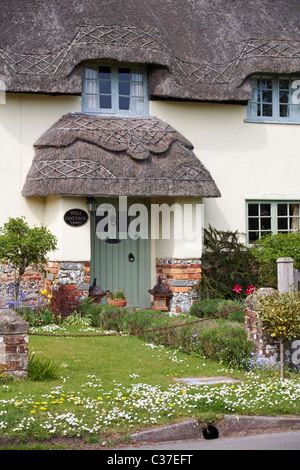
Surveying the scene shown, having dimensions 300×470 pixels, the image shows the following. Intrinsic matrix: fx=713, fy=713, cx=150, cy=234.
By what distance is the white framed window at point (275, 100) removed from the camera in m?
16.2

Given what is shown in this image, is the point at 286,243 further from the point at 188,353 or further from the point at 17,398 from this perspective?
the point at 17,398

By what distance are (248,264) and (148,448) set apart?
29.2 ft

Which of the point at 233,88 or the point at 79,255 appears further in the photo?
the point at 233,88

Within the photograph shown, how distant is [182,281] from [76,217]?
260cm

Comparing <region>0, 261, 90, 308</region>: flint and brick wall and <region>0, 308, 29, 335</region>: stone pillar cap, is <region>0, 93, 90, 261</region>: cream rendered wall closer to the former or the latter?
<region>0, 261, 90, 308</region>: flint and brick wall

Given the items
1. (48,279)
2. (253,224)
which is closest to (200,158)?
(253,224)

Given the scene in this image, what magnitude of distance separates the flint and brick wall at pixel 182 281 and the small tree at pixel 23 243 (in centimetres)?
284

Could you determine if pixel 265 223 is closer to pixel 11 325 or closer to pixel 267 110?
pixel 267 110

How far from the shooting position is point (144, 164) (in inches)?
548

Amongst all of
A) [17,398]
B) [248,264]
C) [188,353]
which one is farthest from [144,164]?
[17,398]

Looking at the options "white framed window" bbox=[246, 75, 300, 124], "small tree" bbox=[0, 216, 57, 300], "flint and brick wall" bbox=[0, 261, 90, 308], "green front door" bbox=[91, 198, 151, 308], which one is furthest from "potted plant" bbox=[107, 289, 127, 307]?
"white framed window" bbox=[246, 75, 300, 124]

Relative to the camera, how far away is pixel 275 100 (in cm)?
1630

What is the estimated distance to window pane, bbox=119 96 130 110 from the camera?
15.3m
